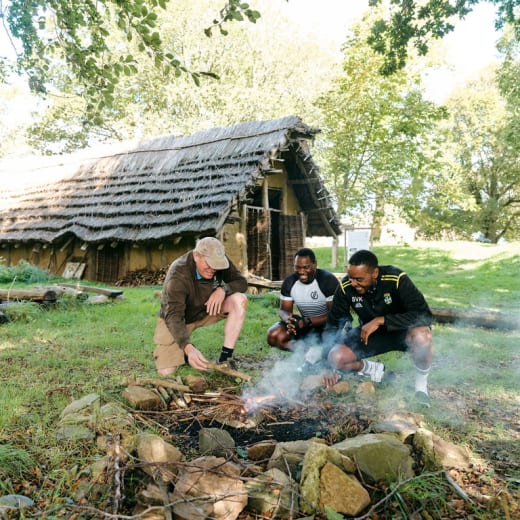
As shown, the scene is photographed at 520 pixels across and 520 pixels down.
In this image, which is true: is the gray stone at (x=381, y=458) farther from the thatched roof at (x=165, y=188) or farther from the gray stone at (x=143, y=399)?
the thatched roof at (x=165, y=188)

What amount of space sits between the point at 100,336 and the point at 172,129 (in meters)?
19.7

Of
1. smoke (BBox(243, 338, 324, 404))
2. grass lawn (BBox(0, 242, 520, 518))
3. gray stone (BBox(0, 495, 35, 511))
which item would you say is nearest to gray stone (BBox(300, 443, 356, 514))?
grass lawn (BBox(0, 242, 520, 518))

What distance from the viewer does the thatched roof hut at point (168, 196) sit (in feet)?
34.5

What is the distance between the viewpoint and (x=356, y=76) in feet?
55.0

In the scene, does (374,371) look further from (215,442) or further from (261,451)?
(215,442)

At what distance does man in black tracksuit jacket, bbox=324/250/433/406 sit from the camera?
382cm

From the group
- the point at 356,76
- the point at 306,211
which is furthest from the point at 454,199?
the point at 306,211

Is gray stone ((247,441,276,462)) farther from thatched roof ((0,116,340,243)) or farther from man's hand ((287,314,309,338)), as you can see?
thatched roof ((0,116,340,243))

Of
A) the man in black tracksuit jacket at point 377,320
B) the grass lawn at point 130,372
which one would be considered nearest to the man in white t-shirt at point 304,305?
the grass lawn at point 130,372

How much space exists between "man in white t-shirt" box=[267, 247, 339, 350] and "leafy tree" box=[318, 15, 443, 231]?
13.7 meters

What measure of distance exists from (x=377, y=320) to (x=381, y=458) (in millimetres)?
1517

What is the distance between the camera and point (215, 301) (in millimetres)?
4406

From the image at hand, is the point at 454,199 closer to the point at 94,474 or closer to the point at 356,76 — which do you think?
the point at 356,76

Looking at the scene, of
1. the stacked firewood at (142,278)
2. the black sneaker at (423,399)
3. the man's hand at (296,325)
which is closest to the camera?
the black sneaker at (423,399)
